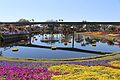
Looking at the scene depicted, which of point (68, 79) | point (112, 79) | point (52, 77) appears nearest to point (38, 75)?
point (52, 77)

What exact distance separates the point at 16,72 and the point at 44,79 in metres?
4.11

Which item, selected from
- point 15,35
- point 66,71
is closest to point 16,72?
point 66,71

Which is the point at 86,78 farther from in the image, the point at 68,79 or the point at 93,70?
the point at 93,70

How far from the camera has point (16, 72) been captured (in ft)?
89.2

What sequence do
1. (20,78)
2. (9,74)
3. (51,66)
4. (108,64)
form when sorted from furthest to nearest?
(108,64) → (51,66) → (9,74) → (20,78)

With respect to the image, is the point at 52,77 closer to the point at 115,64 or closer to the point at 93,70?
the point at 93,70

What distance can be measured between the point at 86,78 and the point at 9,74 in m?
7.50

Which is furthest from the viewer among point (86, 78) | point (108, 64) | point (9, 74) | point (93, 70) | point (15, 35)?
point (15, 35)

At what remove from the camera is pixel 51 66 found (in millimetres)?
31172

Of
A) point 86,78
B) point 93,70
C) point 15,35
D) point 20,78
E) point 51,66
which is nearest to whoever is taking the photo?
point 86,78

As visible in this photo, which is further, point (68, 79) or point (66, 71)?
point (66, 71)

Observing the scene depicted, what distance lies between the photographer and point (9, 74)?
2634 cm

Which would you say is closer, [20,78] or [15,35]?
[20,78]

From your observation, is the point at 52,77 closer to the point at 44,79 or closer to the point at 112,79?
the point at 44,79
